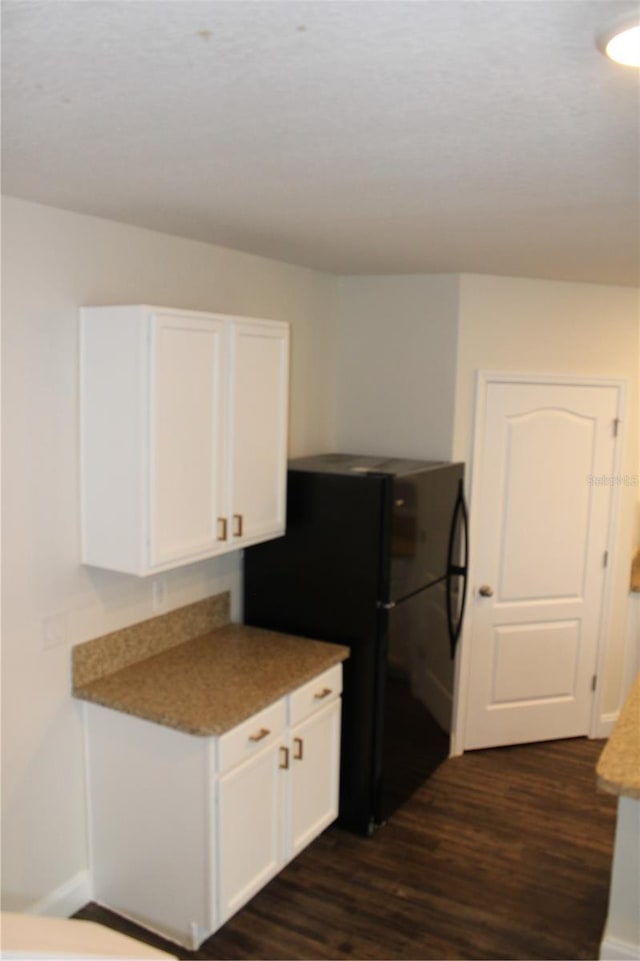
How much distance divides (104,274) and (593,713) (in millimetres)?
3473

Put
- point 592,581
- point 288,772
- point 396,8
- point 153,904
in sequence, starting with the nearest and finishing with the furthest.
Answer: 1. point 396,8
2. point 153,904
3. point 288,772
4. point 592,581

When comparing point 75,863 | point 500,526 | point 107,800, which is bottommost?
point 75,863

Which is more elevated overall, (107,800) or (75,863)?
(107,800)

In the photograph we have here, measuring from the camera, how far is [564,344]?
159 inches

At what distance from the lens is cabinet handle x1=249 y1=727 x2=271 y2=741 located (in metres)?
2.65

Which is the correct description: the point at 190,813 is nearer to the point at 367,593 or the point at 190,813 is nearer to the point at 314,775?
the point at 314,775

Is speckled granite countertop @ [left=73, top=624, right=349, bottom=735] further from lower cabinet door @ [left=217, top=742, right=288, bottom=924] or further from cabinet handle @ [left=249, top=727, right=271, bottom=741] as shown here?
lower cabinet door @ [left=217, top=742, right=288, bottom=924]

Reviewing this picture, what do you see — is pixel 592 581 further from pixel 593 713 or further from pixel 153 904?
pixel 153 904

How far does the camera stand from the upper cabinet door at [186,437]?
255 cm

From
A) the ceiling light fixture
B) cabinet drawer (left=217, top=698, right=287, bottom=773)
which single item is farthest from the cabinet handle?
the ceiling light fixture

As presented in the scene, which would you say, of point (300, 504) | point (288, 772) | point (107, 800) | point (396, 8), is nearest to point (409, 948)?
point (288, 772)

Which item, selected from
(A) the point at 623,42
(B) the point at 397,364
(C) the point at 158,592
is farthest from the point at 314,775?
(A) the point at 623,42

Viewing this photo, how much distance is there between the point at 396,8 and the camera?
1.06 m

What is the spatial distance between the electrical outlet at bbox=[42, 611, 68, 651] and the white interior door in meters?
2.14
